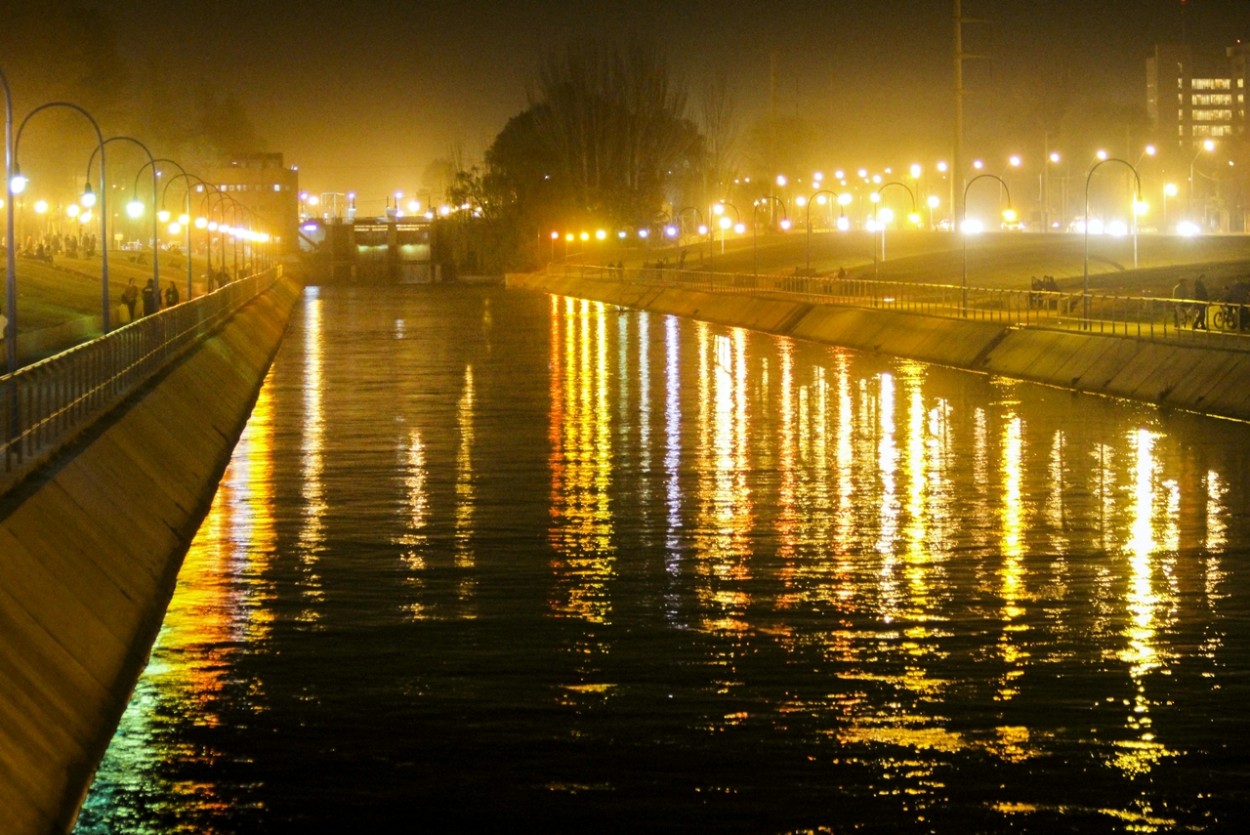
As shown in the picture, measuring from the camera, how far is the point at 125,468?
20438 mm

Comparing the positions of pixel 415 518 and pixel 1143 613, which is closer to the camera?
pixel 1143 613

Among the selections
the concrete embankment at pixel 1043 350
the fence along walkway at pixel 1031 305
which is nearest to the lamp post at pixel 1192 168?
the fence along walkway at pixel 1031 305

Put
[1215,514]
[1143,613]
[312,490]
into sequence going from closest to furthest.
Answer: [1143,613], [1215,514], [312,490]

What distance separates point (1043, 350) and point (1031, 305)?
805 centimetres

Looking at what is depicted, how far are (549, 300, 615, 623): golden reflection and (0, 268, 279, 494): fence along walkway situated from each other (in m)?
4.98

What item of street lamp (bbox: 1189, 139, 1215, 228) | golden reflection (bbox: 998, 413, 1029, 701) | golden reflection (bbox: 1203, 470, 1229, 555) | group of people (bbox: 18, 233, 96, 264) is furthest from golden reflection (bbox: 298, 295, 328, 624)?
street lamp (bbox: 1189, 139, 1215, 228)

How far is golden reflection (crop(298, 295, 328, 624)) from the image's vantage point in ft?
57.7

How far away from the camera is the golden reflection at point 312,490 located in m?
17.6

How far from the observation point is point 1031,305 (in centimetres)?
5106

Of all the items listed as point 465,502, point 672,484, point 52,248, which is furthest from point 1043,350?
point 52,248

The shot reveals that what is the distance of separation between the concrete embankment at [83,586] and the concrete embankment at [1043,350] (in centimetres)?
1817

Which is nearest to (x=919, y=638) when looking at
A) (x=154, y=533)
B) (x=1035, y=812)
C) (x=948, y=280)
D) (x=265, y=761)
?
(x=1035, y=812)

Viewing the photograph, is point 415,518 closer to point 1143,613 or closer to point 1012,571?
point 1012,571

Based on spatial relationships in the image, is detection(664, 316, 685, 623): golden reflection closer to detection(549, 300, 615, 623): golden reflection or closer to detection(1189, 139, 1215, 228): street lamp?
detection(549, 300, 615, 623): golden reflection
